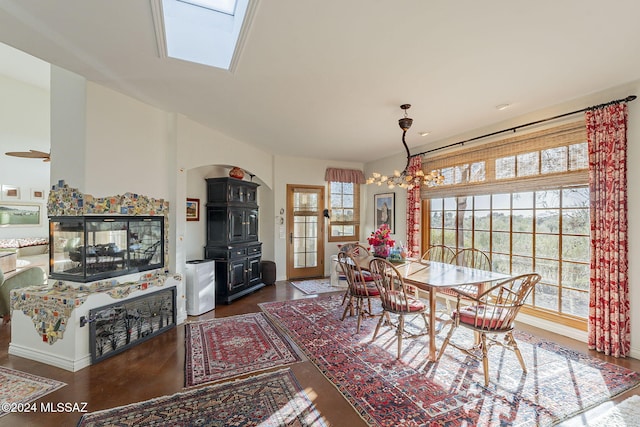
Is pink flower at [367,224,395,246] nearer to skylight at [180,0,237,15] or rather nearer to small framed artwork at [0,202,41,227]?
skylight at [180,0,237,15]

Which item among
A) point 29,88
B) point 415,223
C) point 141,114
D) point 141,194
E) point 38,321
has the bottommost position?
point 38,321

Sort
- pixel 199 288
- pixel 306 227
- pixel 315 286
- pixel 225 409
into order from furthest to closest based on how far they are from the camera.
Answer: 1. pixel 306 227
2. pixel 315 286
3. pixel 199 288
4. pixel 225 409

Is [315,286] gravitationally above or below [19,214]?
below

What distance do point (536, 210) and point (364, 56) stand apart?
2.99 meters

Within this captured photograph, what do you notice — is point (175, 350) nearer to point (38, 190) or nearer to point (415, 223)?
point (415, 223)

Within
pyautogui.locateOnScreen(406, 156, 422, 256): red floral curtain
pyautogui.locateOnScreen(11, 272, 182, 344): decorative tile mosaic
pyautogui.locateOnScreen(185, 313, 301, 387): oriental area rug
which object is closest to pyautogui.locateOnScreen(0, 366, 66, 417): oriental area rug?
pyautogui.locateOnScreen(11, 272, 182, 344): decorative tile mosaic

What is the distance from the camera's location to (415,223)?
198 inches

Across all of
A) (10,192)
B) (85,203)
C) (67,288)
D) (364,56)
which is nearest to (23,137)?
(10,192)

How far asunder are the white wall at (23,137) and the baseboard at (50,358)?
219 inches

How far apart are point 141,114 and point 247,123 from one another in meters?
1.27

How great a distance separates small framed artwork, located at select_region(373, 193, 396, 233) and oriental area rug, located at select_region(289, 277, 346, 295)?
1656 mm

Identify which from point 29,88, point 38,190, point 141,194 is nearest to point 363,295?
point 141,194

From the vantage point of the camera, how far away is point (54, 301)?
256 centimetres

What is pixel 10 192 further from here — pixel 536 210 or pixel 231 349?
pixel 536 210
